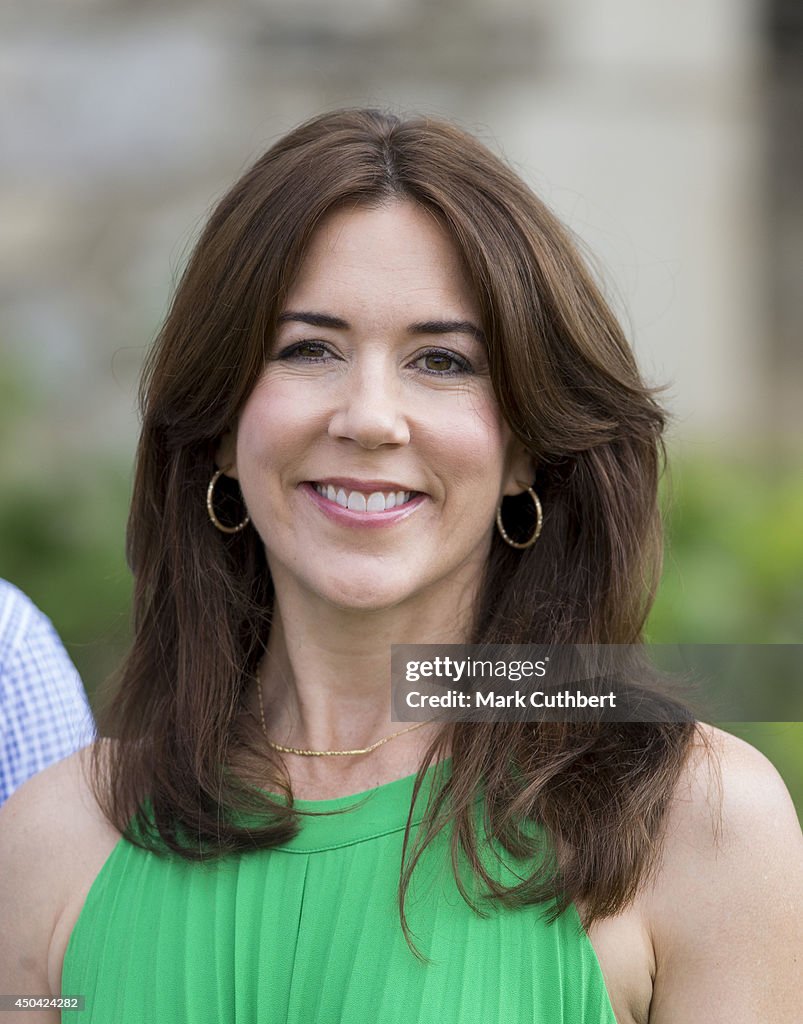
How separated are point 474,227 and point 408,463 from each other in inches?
13.6

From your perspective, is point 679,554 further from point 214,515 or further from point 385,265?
point 385,265

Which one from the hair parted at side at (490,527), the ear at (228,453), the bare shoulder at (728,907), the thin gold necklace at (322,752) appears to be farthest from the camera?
the ear at (228,453)

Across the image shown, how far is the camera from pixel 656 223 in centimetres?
622

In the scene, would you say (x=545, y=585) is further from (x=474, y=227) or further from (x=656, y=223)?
(x=656, y=223)

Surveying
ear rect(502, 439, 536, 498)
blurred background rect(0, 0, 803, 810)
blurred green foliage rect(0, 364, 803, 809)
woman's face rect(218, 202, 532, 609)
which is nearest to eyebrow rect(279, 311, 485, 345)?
Result: woman's face rect(218, 202, 532, 609)

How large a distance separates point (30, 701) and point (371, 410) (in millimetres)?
938

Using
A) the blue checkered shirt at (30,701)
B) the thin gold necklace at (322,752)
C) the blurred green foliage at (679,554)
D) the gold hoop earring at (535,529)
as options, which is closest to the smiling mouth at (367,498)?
the gold hoop earring at (535,529)

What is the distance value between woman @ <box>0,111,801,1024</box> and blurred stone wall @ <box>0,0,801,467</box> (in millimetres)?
3465

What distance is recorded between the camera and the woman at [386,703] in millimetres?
1959

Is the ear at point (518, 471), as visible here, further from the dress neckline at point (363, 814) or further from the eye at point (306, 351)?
the dress neckline at point (363, 814)

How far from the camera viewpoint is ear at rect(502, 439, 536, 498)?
2.26 metres

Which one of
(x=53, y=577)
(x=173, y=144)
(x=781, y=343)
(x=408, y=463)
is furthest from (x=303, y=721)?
(x=781, y=343)

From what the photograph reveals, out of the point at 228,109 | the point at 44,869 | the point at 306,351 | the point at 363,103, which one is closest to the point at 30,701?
the point at 44,869

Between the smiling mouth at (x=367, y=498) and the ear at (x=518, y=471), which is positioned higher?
the ear at (x=518, y=471)
